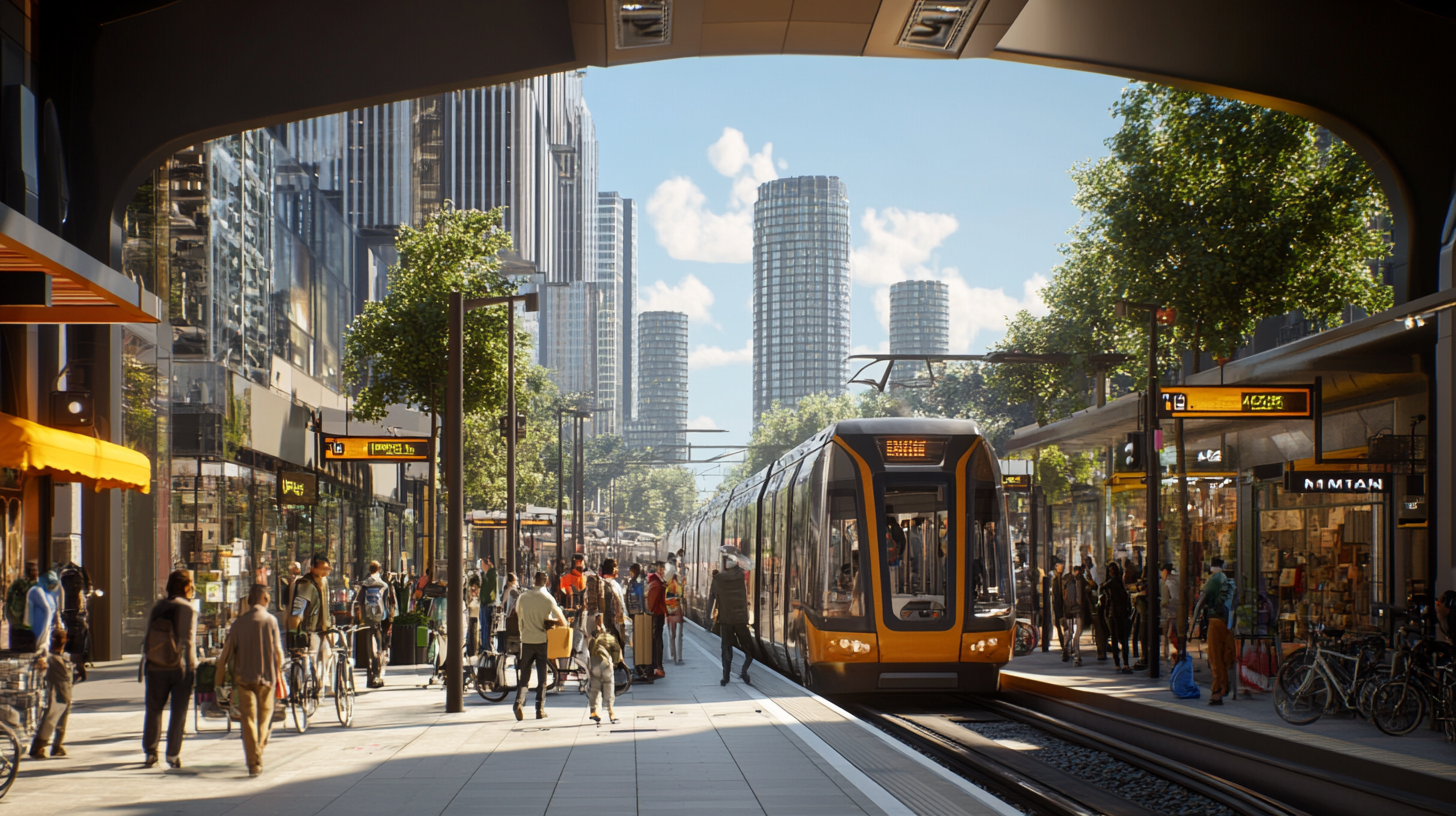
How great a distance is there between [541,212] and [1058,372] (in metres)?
71.4

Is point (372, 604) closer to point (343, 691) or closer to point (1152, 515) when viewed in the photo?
point (343, 691)

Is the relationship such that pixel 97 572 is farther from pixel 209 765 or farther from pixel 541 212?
pixel 541 212

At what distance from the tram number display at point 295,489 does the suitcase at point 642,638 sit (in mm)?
8735

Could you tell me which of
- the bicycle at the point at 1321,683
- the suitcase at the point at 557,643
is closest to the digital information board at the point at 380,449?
the suitcase at the point at 557,643

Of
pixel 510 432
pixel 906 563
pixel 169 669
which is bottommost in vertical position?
pixel 169 669

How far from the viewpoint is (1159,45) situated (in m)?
18.5

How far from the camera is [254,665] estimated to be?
1102cm

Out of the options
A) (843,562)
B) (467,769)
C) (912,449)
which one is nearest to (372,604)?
(843,562)

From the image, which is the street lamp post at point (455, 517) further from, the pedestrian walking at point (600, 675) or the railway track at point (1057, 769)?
the railway track at point (1057, 769)

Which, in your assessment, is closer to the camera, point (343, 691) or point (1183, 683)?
point (343, 691)

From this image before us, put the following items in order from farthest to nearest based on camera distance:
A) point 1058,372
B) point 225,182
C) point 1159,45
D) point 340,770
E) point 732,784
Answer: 1. point 1058,372
2. point 225,182
3. point 1159,45
4. point 340,770
5. point 732,784

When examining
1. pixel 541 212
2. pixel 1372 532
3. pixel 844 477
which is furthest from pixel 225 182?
pixel 541 212

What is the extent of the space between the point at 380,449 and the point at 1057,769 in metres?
15.5

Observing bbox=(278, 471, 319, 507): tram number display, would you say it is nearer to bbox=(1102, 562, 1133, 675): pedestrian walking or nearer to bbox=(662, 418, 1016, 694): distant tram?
bbox=(662, 418, 1016, 694): distant tram
